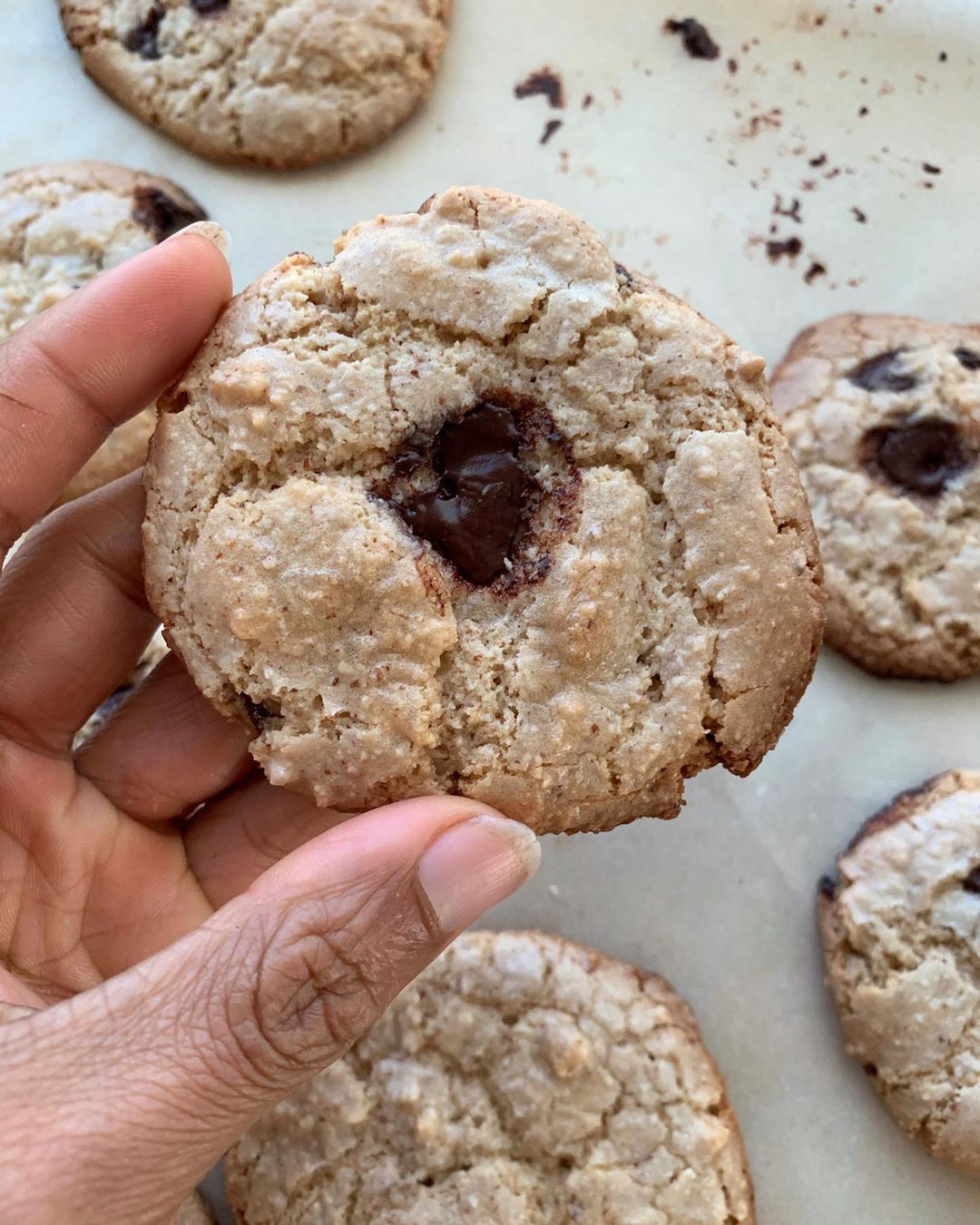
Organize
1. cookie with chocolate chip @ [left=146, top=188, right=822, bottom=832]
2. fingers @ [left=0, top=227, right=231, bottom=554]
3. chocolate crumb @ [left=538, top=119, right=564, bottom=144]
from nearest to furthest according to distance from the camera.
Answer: cookie with chocolate chip @ [left=146, top=188, right=822, bottom=832]
fingers @ [left=0, top=227, right=231, bottom=554]
chocolate crumb @ [left=538, top=119, right=564, bottom=144]

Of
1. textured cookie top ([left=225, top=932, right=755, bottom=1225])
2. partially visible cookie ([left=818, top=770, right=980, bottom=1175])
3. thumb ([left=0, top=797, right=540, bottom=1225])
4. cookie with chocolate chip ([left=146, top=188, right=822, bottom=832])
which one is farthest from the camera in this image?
partially visible cookie ([left=818, top=770, right=980, bottom=1175])

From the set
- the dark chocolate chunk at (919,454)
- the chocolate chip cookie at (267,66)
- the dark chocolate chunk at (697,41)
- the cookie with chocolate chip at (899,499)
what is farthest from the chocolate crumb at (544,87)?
the dark chocolate chunk at (919,454)

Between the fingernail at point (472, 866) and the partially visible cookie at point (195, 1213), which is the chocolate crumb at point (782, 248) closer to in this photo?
the fingernail at point (472, 866)

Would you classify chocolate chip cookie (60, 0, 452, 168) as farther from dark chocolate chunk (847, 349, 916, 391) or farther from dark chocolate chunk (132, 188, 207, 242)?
dark chocolate chunk (847, 349, 916, 391)

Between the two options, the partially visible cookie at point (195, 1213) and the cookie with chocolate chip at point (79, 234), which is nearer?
the partially visible cookie at point (195, 1213)

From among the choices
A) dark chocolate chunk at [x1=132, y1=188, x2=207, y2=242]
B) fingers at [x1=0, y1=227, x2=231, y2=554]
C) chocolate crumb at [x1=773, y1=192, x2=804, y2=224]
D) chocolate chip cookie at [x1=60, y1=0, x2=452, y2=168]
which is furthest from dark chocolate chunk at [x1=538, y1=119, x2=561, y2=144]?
fingers at [x1=0, y1=227, x2=231, y2=554]

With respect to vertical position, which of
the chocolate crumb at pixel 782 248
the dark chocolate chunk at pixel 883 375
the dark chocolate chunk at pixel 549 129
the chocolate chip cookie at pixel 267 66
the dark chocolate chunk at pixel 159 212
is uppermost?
the chocolate chip cookie at pixel 267 66
